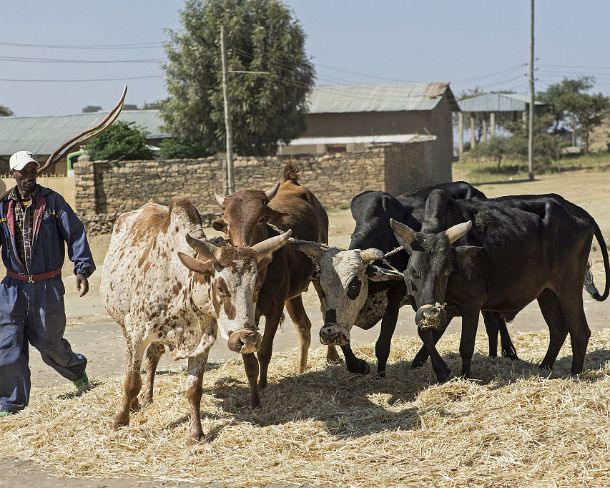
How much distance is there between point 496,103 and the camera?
7438cm

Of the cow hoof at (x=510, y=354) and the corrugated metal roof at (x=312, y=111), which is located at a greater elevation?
the corrugated metal roof at (x=312, y=111)

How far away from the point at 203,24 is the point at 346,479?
2932 cm

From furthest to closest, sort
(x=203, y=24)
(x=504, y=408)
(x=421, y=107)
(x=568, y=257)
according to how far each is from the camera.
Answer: (x=421, y=107) < (x=203, y=24) < (x=568, y=257) < (x=504, y=408)

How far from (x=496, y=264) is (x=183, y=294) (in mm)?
2673

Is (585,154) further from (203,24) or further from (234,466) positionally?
(234,466)

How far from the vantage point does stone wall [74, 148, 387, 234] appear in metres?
26.6

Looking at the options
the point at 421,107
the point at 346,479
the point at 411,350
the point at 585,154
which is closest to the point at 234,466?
the point at 346,479

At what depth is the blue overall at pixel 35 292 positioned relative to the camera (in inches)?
299

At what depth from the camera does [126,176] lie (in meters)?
27.2

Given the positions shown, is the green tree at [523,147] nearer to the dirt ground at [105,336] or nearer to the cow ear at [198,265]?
the dirt ground at [105,336]

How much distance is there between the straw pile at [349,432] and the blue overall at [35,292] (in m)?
0.34

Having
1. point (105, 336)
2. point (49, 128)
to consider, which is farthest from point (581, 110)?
point (105, 336)

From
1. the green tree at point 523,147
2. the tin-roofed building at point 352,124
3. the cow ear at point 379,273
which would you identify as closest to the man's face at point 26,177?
the cow ear at point 379,273

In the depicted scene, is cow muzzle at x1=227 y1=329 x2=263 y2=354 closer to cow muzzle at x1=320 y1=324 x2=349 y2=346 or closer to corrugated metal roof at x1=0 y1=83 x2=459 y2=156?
cow muzzle at x1=320 y1=324 x2=349 y2=346
